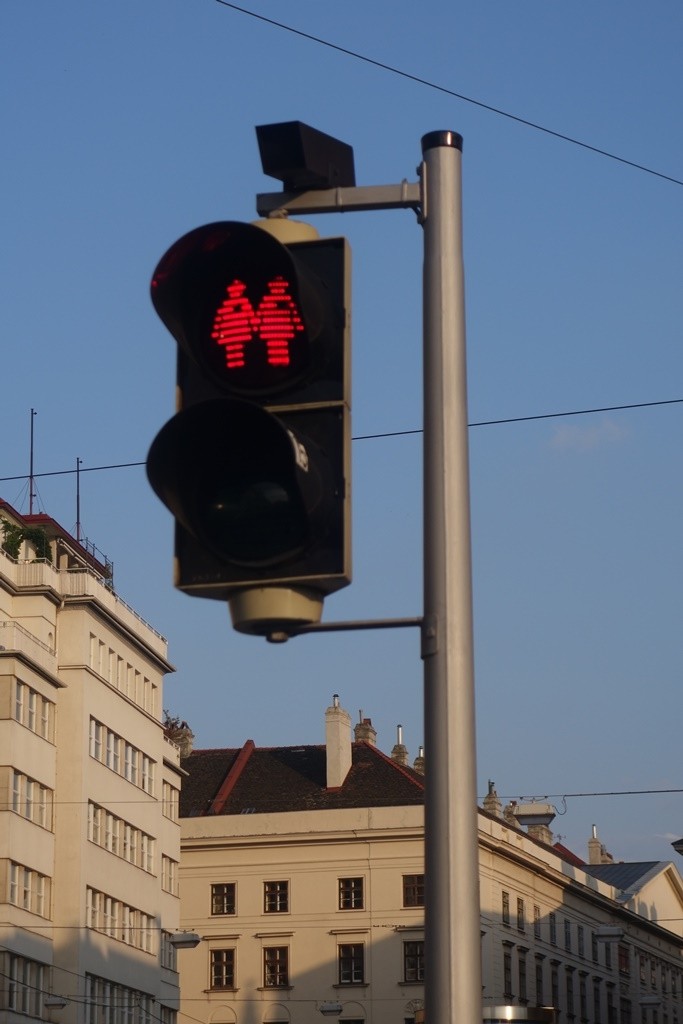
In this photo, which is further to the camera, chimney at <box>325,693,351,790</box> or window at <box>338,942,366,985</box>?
chimney at <box>325,693,351,790</box>

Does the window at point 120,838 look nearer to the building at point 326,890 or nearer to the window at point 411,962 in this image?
the building at point 326,890

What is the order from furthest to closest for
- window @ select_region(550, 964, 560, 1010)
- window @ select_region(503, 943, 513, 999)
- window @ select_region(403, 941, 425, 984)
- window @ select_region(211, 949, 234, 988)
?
window @ select_region(550, 964, 560, 1010)
window @ select_region(503, 943, 513, 999)
window @ select_region(211, 949, 234, 988)
window @ select_region(403, 941, 425, 984)

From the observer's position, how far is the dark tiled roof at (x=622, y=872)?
117 m

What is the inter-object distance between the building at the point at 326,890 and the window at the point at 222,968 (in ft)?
0.21

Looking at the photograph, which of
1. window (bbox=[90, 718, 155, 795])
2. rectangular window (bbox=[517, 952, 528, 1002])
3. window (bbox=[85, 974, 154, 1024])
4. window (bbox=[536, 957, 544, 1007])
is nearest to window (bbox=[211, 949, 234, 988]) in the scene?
window (bbox=[85, 974, 154, 1024])

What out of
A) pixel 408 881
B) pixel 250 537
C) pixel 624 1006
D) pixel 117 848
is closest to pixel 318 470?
pixel 250 537

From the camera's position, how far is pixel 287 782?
278ft

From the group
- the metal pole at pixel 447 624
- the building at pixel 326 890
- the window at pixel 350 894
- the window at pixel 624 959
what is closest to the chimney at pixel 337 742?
the building at pixel 326 890

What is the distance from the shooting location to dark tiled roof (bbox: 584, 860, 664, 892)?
384ft

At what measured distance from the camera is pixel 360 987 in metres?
77.6

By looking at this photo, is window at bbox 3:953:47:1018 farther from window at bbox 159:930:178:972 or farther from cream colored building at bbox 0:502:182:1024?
window at bbox 159:930:178:972

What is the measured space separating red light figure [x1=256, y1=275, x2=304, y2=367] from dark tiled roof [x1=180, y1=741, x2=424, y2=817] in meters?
76.3

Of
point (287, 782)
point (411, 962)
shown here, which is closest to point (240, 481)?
point (411, 962)

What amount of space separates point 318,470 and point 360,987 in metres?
76.3
